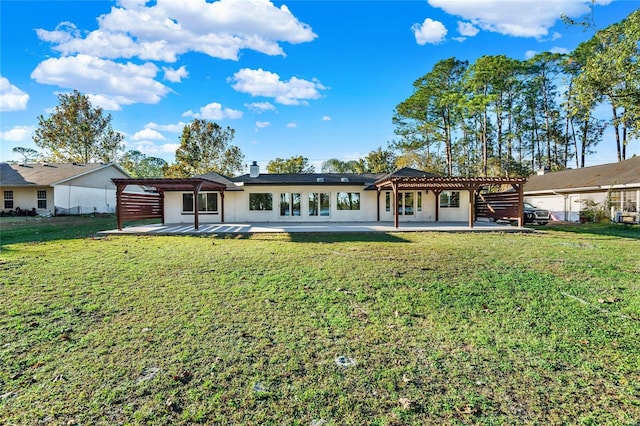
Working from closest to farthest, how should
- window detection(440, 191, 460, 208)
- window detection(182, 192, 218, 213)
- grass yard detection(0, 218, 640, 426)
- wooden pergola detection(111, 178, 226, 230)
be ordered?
grass yard detection(0, 218, 640, 426) → wooden pergola detection(111, 178, 226, 230) → window detection(182, 192, 218, 213) → window detection(440, 191, 460, 208)

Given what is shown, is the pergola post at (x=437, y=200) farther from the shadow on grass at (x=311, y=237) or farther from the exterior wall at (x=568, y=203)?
the exterior wall at (x=568, y=203)

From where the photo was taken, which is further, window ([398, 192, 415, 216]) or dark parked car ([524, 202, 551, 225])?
dark parked car ([524, 202, 551, 225])

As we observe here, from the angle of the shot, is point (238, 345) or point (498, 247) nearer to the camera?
point (238, 345)

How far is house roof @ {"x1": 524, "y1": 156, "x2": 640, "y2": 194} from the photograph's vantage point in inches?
701

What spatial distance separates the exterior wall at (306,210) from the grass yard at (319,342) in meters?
11.0

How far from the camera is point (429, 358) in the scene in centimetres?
317

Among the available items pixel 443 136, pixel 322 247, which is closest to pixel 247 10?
pixel 322 247

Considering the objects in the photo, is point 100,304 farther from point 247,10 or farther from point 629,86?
point 629,86

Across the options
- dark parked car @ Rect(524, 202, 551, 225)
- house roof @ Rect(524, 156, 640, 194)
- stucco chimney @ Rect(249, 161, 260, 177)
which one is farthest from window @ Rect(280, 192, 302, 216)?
house roof @ Rect(524, 156, 640, 194)

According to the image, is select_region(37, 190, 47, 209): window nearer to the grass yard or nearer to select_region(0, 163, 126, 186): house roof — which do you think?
select_region(0, 163, 126, 186): house roof

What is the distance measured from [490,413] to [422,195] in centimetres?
1669

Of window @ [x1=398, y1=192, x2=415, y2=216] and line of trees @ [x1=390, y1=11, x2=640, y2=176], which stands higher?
line of trees @ [x1=390, y1=11, x2=640, y2=176]

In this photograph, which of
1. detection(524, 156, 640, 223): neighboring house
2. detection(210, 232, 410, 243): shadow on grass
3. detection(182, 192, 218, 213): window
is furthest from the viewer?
detection(182, 192, 218, 213): window

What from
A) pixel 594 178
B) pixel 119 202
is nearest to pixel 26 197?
pixel 119 202
